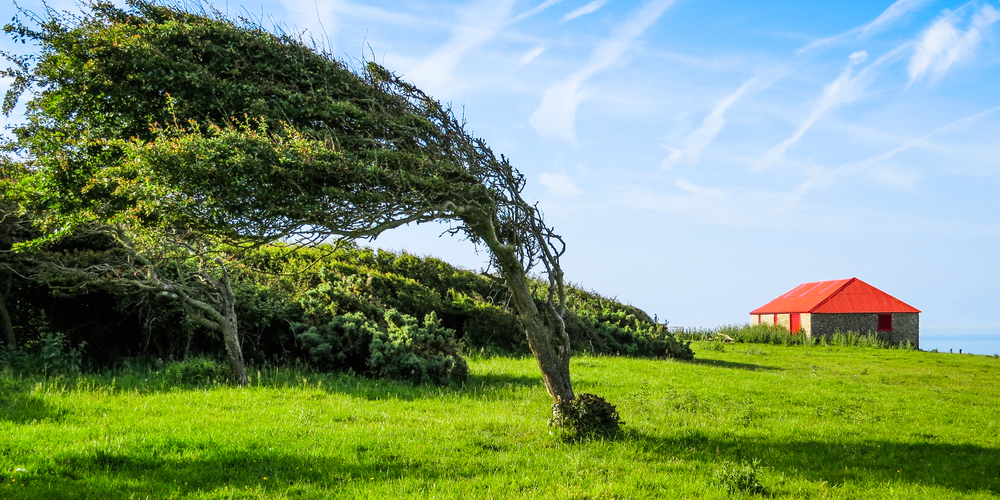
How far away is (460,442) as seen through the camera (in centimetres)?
909

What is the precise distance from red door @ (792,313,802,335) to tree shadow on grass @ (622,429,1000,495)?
31925mm

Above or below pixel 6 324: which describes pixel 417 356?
below

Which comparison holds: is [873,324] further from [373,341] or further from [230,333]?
[230,333]

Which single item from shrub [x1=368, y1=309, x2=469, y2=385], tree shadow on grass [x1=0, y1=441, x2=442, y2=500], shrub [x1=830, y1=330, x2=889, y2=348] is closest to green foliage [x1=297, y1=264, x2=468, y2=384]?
shrub [x1=368, y1=309, x2=469, y2=385]

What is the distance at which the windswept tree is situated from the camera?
7.92 meters

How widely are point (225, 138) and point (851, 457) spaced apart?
9.98 m

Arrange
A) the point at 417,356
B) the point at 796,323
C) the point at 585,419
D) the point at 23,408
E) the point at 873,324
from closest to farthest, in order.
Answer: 1. the point at 585,419
2. the point at 23,408
3. the point at 417,356
4. the point at 873,324
5. the point at 796,323

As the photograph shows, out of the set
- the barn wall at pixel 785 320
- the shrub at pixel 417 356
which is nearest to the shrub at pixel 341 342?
the shrub at pixel 417 356

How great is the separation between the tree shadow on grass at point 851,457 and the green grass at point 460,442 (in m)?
0.04

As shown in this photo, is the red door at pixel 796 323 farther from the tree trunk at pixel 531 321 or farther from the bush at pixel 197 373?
the bush at pixel 197 373

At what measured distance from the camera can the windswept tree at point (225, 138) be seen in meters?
7.92

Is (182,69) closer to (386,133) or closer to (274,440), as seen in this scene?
(386,133)

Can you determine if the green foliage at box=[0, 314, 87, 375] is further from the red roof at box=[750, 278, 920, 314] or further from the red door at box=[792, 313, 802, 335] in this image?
the red door at box=[792, 313, 802, 335]

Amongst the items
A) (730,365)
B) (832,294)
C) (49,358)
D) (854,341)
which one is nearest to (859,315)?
(832,294)
